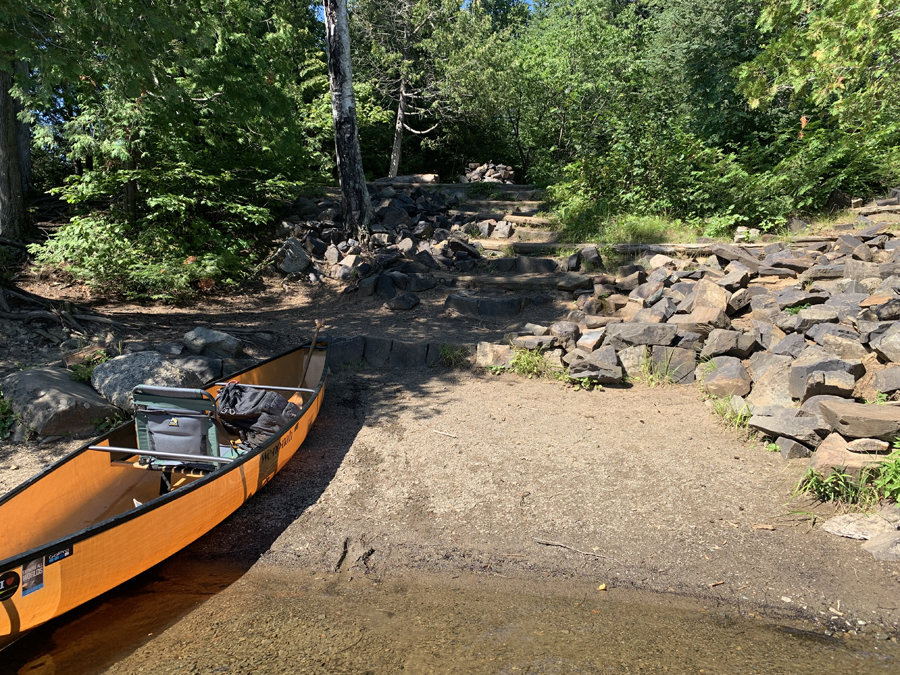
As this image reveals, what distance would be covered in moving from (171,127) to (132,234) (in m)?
1.97

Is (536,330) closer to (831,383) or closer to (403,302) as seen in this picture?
(403,302)

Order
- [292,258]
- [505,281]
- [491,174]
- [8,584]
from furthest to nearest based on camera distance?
[491,174], [292,258], [505,281], [8,584]

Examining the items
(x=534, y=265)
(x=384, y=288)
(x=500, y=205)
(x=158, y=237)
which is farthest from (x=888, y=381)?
(x=500, y=205)

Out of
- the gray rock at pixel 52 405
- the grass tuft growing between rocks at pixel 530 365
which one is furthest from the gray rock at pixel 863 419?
the gray rock at pixel 52 405

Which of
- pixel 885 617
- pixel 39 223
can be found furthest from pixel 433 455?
pixel 39 223

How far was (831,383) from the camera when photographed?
5160mm

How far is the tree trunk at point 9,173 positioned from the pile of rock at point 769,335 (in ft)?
24.2

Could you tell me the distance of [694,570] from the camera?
4.05 meters

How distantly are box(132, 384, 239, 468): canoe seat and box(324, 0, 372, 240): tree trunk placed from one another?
7.48 meters

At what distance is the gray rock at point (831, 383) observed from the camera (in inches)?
202

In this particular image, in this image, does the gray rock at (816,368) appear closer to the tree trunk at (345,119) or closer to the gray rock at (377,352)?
the gray rock at (377,352)

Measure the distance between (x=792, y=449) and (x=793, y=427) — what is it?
0.18 meters

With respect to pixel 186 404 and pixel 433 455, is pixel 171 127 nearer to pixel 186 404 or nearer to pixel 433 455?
pixel 186 404

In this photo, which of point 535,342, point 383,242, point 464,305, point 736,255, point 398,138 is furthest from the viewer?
point 398,138
